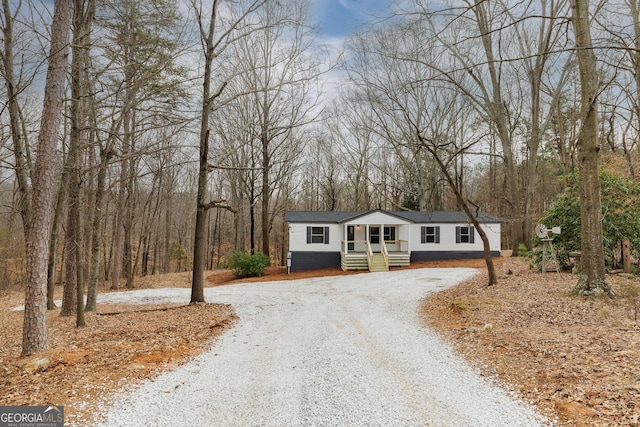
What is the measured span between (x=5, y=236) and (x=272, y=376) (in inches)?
834

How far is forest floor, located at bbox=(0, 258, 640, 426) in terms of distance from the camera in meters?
3.33

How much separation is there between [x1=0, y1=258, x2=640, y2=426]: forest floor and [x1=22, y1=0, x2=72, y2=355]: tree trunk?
40 cm

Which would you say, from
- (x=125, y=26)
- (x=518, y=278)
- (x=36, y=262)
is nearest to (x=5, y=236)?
(x=125, y=26)

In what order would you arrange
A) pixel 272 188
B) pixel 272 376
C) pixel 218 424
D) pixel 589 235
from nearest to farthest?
pixel 218 424
pixel 272 376
pixel 589 235
pixel 272 188

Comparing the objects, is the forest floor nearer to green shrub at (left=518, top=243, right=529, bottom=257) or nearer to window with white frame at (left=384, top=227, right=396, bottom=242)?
green shrub at (left=518, top=243, right=529, bottom=257)

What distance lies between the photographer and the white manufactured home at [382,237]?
66.3ft

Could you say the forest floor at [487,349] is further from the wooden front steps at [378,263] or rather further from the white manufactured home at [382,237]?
the white manufactured home at [382,237]

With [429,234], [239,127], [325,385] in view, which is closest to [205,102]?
[239,127]

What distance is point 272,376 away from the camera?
420 centimetres

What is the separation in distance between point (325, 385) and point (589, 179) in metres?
6.66

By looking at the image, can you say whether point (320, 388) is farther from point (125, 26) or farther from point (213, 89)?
point (213, 89)

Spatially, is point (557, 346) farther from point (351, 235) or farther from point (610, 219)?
point (351, 235)

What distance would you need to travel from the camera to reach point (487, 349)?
4.91 meters

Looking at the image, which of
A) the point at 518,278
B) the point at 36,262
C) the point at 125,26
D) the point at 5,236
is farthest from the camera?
the point at 5,236
